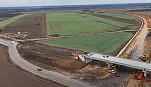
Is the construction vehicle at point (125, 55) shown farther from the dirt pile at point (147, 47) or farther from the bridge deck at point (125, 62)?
A: the bridge deck at point (125, 62)

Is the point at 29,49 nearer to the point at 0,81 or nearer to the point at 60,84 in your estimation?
the point at 0,81

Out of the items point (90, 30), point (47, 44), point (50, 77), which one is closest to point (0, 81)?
point (50, 77)

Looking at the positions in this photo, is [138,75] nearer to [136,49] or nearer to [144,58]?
[144,58]

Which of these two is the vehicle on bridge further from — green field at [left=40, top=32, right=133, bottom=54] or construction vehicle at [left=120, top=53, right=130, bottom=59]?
green field at [left=40, top=32, right=133, bottom=54]

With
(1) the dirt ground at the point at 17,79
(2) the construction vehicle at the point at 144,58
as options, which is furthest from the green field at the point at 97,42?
(1) the dirt ground at the point at 17,79

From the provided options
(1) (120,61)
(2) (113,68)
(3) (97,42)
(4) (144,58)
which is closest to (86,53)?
(2) (113,68)

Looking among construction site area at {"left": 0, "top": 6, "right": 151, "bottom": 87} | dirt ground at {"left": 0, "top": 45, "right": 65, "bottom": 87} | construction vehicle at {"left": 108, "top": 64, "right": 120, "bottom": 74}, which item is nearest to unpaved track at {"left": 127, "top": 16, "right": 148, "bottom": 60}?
construction site area at {"left": 0, "top": 6, "right": 151, "bottom": 87}

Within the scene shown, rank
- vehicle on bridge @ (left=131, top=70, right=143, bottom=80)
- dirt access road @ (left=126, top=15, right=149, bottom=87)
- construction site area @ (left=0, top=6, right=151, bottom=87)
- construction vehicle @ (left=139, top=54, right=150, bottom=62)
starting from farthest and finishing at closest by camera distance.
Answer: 1. construction vehicle @ (left=139, top=54, right=150, bottom=62)
2. construction site area @ (left=0, top=6, right=151, bottom=87)
3. vehicle on bridge @ (left=131, top=70, right=143, bottom=80)
4. dirt access road @ (left=126, top=15, right=149, bottom=87)
